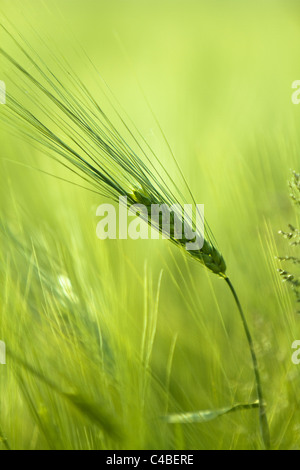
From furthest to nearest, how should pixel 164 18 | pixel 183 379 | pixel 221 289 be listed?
1. pixel 164 18
2. pixel 221 289
3. pixel 183 379

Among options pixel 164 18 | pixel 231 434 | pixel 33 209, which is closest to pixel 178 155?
pixel 33 209

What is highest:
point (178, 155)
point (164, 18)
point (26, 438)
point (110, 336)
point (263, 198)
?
point (164, 18)

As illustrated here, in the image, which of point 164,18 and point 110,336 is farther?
point 164,18

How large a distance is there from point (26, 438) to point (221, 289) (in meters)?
0.33

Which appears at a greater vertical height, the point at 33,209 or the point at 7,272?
the point at 33,209

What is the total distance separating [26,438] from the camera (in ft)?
1.88

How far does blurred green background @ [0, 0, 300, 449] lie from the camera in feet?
1.55

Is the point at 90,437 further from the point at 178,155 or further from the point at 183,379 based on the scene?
the point at 178,155

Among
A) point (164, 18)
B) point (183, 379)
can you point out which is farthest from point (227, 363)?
point (164, 18)

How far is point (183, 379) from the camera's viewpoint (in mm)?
571

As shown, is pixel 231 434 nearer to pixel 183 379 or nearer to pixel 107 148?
pixel 183 379

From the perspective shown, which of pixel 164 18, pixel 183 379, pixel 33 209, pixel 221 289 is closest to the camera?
pixel 183 379

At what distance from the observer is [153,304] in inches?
23.5

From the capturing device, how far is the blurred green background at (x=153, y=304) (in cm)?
47
